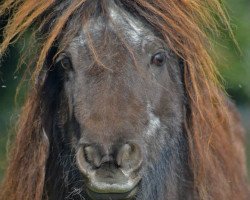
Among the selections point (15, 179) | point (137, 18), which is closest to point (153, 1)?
point (137, 18)

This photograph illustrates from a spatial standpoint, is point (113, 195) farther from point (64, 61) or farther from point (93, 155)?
point (64, 61)

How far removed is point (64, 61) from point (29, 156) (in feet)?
2.01

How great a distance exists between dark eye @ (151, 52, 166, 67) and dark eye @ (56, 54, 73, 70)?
447mm

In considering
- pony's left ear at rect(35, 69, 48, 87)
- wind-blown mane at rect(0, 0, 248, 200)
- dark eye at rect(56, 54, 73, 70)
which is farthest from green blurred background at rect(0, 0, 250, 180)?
dark eye at rect(56, 54, 73, 70)

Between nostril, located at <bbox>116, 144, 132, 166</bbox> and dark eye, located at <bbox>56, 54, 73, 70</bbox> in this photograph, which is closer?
nostril, located at <bbox>116, 144, 132, 166</bbox>

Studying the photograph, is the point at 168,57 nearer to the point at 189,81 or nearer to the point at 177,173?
the point at 189,81

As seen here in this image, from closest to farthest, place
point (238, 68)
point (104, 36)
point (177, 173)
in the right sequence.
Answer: point (104, 36) < point (177, 173) < point (238, 68)

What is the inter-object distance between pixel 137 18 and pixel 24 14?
0.66 meters

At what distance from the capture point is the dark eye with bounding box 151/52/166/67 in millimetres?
3934

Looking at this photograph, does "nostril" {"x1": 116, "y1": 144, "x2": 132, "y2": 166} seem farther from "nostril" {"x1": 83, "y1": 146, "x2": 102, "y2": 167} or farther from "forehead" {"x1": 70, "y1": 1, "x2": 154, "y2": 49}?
"forehead" {"x1": 70, "y1": 1, "x2": 154, "y2": 49}

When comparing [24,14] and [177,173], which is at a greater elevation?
[24,14]

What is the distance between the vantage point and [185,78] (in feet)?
13.3

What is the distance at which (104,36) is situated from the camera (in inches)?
151

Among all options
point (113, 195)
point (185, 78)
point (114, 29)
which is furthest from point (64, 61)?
point (113, 195)
